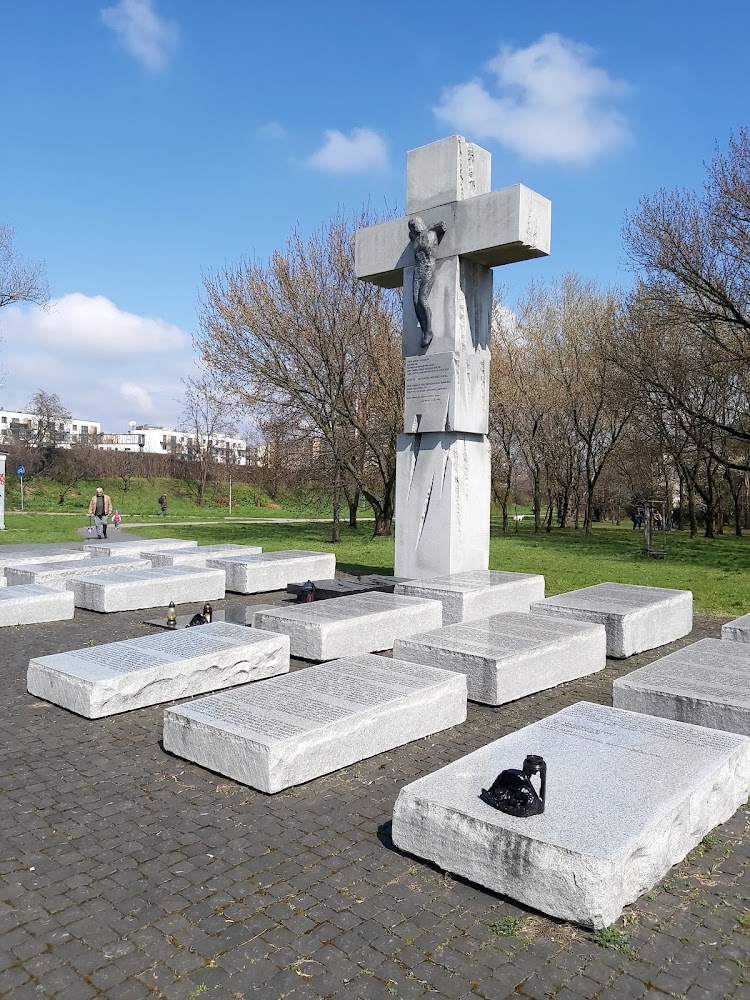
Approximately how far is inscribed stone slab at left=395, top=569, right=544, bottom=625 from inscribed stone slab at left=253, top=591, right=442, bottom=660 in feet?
0.99

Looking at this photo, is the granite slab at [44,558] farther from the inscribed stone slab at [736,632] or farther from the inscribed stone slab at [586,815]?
the inscribed stone slab at [586,815]

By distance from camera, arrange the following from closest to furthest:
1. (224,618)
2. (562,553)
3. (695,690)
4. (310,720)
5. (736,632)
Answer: (310,720), (695,690), (736,632), (224,618), (562,553)

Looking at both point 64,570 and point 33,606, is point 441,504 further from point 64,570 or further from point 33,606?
point 64,570

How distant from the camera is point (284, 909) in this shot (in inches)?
121

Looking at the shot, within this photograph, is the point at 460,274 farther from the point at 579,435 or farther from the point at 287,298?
the point at 579,435

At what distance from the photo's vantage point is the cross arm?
385 inches

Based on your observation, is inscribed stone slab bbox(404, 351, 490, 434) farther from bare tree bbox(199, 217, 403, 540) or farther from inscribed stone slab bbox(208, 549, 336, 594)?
bare tree bbox(199, 217, 403, 540)

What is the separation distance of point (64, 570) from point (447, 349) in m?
6.45

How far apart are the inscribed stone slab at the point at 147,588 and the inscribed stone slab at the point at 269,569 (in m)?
0.59

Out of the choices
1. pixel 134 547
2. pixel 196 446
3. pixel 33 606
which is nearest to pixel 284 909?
pixel 33 606

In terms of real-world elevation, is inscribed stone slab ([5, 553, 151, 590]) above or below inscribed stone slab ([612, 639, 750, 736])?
above

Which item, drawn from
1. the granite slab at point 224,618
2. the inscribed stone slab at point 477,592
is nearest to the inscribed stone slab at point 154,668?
the granite slab at point 224,618

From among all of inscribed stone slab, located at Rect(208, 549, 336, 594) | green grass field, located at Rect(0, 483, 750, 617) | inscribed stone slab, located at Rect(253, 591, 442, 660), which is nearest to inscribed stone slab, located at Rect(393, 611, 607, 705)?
inscribed stone slab, located at Rect(253, 591, 442, 660)

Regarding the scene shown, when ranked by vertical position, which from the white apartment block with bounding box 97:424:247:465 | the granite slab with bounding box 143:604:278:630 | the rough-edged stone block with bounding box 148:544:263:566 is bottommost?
the granite slab with bounding box 143:604:278:630
